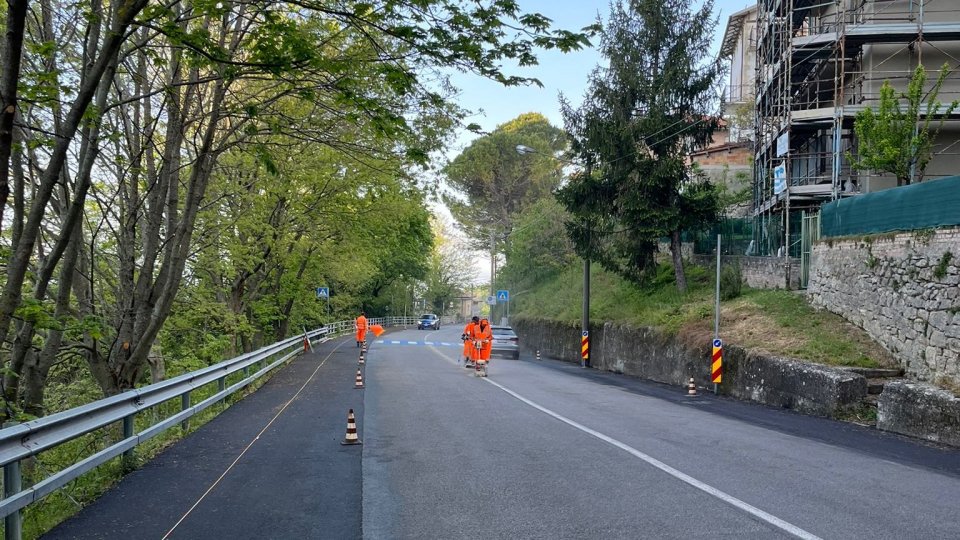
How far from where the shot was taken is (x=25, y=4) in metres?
4.86

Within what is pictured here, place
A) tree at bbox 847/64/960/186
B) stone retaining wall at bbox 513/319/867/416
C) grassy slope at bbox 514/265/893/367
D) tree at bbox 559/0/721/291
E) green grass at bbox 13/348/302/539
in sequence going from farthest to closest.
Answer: tree at bbox 559/0/721/291
tree at bbox 847/64/960/186
grassy slope at bbox 514/265/893/367
stone retaining wall at bbox 513/319/867/416
green grass at bbox 13/348/302/539

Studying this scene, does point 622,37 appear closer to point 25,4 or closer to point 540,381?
point 540,381

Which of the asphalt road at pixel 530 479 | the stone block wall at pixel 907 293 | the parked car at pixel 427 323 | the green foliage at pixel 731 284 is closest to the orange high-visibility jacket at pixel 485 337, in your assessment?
the asphalt road at pixel 530 479

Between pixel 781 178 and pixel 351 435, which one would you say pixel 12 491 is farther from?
pixel 781 178

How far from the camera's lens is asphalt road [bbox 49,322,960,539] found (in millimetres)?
5578

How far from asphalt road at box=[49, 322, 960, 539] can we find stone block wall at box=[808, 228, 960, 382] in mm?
2099

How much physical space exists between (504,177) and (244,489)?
46.2 metres

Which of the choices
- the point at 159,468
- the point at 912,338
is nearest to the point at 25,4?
the point at 159,468

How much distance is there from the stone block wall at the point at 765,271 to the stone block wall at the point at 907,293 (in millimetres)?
3394

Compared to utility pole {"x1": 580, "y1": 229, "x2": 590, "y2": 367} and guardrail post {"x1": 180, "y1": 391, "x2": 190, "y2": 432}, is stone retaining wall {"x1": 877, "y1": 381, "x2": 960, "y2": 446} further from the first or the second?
utility pole {"x1": 580, "y1": 229, "x2": 590, "y2": 367}

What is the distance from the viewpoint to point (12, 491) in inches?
198

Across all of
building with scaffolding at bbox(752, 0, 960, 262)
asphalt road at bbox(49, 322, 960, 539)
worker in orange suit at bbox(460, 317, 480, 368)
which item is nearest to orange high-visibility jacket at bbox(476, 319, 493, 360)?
worker in orange suit at bbox(460, 317, 480, 368)

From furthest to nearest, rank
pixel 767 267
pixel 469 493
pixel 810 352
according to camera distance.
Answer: pixel 767 267
pixel 810 352
pixel 469 493

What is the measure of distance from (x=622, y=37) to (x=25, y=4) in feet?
76.9
